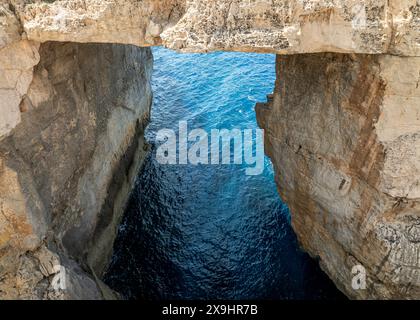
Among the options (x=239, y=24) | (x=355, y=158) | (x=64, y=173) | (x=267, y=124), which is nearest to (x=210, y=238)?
(x=267, y=124)

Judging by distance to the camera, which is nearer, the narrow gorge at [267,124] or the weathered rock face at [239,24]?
the weathered rock face at [239,24]

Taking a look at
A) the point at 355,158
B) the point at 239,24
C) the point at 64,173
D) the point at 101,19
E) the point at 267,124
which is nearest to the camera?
the point at 239,24

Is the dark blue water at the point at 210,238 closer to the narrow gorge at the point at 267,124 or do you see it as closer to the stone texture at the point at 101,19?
the narrow gorge at the point at 267,124

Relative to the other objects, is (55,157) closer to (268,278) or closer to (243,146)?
(268,278)

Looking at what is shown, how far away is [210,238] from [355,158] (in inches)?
198

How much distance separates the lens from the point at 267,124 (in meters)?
9.02

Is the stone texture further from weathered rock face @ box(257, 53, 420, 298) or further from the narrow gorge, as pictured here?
weathered rock face @ box(257, 53, 420, 298)

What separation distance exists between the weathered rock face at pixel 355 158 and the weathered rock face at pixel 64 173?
3.99 metres

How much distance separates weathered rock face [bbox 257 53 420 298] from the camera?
19.2ft

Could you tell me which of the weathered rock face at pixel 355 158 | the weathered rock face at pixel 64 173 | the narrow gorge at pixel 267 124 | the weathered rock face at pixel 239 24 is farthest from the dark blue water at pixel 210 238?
the weathered rock face at pixel 239 24

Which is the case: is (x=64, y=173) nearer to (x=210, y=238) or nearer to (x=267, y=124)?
(x=210, y=238)

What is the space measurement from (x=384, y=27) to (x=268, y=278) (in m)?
6.42

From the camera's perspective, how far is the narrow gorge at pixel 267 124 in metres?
5.29
